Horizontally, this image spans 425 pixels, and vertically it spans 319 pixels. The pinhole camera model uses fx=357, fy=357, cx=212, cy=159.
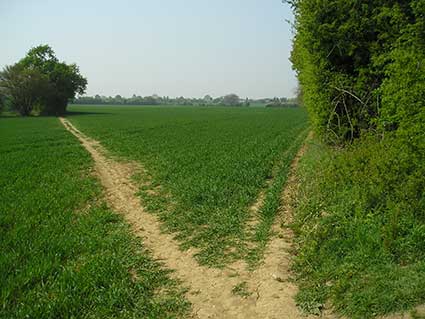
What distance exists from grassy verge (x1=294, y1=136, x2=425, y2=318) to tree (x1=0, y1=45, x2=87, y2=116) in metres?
71.9

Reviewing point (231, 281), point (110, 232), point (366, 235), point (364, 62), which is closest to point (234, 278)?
point (231, 281)

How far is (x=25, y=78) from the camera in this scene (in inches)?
2687

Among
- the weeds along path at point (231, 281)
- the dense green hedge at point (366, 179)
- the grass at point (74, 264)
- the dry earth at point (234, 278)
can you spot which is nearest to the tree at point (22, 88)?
the grass at point (74, 264)

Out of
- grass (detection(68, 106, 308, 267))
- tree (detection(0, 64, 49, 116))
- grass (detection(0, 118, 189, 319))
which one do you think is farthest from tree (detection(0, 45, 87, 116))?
grass (detection(0, 118, 189, 319))

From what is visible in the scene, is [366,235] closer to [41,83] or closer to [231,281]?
[231,281]

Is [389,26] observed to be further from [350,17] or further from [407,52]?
[407,52]

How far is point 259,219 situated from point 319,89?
18.8 ft

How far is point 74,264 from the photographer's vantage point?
5988mm

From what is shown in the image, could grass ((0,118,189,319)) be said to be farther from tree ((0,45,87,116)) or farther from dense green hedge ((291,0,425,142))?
tree ((0,45,87,116))

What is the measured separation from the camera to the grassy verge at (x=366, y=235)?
4.50m

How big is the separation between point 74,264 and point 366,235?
15.9 ft

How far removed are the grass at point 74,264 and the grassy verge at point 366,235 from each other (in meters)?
2.15

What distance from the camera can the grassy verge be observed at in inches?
177

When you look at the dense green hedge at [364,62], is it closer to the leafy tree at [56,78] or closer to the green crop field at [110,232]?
the green crop field at [110,232]
